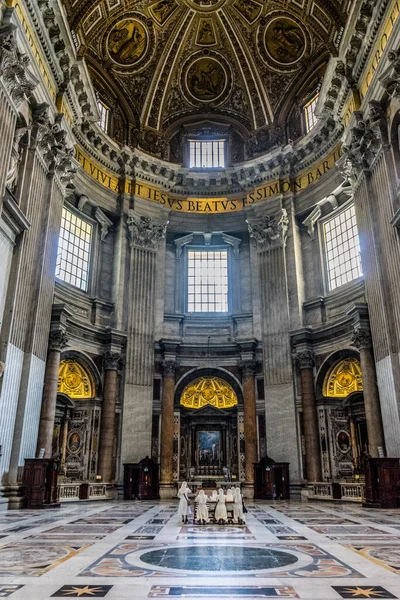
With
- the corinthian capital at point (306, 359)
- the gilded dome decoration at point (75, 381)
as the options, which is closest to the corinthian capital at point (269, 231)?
the corinthian capital at point (306, 359)

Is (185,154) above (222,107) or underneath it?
underneath

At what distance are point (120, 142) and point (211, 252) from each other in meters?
7.03

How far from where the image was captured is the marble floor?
431 cm

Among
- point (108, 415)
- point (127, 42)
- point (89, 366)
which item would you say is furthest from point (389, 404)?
point (127, 42)

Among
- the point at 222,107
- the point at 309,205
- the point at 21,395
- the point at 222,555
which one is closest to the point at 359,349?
the point at 309,205

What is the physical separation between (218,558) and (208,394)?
17.1 meters

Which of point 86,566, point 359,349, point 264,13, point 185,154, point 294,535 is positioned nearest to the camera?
point 86,566

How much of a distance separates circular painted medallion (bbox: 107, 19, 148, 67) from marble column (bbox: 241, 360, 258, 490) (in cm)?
1626

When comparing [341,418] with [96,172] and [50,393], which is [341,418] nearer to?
[50,393]

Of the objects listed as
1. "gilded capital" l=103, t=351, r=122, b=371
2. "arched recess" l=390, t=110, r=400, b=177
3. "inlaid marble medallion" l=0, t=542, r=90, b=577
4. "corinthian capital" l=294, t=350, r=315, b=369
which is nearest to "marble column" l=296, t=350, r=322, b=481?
"corinthian capital" l=294, t=350, r=315, b=369

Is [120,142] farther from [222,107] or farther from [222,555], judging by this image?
[222,555]

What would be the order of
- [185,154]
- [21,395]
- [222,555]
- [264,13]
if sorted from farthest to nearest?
Answer: [185,154] < [264,13] < [21,395] < [222,555]

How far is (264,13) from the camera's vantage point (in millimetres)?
23984

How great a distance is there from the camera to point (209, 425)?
22.3 meters
